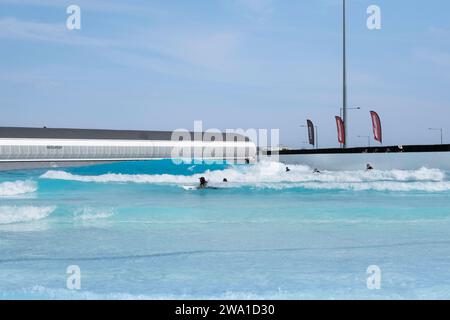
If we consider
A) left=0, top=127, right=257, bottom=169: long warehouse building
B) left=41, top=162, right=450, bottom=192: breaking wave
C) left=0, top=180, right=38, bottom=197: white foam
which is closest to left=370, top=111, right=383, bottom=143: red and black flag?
left=41, top=162, right=450, bottom=192: breaking wave

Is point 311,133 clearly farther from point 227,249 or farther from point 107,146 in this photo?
point 227,249

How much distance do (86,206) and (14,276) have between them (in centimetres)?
1282

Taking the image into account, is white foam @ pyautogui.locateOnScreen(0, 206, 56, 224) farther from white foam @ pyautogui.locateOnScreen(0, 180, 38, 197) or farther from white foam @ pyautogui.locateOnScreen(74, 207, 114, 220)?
white foam @ pyautogui.locateOnScreen(0, 180, 38, 197)

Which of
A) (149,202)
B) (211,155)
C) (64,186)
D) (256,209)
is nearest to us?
(256,209)

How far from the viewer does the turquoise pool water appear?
807 centimetres

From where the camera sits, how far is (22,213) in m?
18.8

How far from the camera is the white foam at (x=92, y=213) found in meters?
17.6

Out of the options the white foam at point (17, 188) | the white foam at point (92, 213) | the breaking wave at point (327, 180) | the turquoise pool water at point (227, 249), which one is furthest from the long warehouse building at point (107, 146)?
the white foam at point (92, 213)

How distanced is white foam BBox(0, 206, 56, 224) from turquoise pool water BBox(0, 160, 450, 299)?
3cm

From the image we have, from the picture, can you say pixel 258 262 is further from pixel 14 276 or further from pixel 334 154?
pixel 334 154

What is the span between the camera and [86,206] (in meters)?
21.5

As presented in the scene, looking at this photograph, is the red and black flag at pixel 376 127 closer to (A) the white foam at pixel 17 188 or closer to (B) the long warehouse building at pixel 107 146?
(B) the long warehouse building at pixel 107 146
